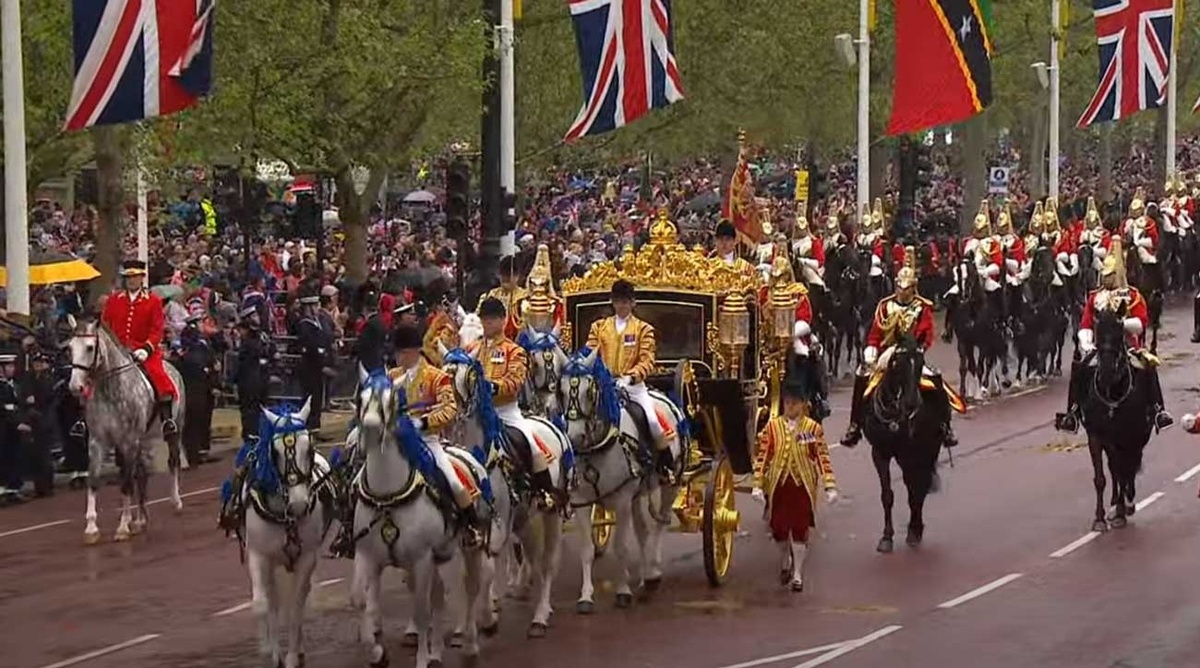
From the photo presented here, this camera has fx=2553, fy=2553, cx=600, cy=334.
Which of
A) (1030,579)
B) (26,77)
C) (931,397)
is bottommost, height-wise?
(1030,579)

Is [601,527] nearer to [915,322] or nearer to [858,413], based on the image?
[858,413]

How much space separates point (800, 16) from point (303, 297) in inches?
934

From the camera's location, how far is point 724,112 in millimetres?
52500

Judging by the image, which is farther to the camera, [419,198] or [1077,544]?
[419,198]

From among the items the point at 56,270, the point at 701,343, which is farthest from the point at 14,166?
the point at 701,343

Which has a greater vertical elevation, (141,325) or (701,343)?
(141,325)

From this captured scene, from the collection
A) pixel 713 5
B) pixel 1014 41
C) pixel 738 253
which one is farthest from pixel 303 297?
pixel 1014 41

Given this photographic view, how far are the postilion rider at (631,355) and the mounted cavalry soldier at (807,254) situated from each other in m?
13.1

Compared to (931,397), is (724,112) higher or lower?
higher

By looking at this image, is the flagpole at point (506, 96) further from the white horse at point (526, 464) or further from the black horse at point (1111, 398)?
the white horse at point (526, 464)

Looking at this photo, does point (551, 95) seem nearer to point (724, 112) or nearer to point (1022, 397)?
point (724, 112)

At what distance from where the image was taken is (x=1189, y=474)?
26.7 m

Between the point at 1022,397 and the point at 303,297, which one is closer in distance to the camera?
the point at 303,297

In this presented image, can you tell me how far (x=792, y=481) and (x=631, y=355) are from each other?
1.58 meters
